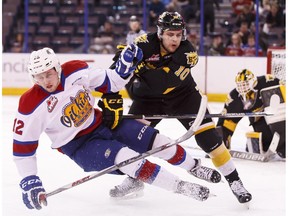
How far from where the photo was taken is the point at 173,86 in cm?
363

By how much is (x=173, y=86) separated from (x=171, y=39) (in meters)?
0.28

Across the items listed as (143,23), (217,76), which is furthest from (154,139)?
(143,23)

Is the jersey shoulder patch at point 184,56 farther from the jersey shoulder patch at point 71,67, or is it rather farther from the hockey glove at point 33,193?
the hockey glove at point 33,193

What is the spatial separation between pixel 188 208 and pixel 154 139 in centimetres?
37

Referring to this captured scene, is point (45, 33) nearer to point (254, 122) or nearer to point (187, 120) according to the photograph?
point (254, 122)

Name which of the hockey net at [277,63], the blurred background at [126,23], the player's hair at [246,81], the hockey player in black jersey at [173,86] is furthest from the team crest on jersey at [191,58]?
the blurred background at [126,23]

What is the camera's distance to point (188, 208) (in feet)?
11.0

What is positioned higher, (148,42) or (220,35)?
(148,42)

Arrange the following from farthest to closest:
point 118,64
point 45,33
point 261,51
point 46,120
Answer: point 45,33 → point 261,51 → point 118,64 → point 46,120

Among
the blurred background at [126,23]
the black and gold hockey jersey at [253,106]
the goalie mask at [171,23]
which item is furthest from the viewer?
the blurred background at [126,23]

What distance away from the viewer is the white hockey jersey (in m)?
3.05

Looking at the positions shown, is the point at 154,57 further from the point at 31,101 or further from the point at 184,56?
the point at 31,101

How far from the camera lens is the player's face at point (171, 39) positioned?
345 cm

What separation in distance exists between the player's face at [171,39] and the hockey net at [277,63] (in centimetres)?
307
